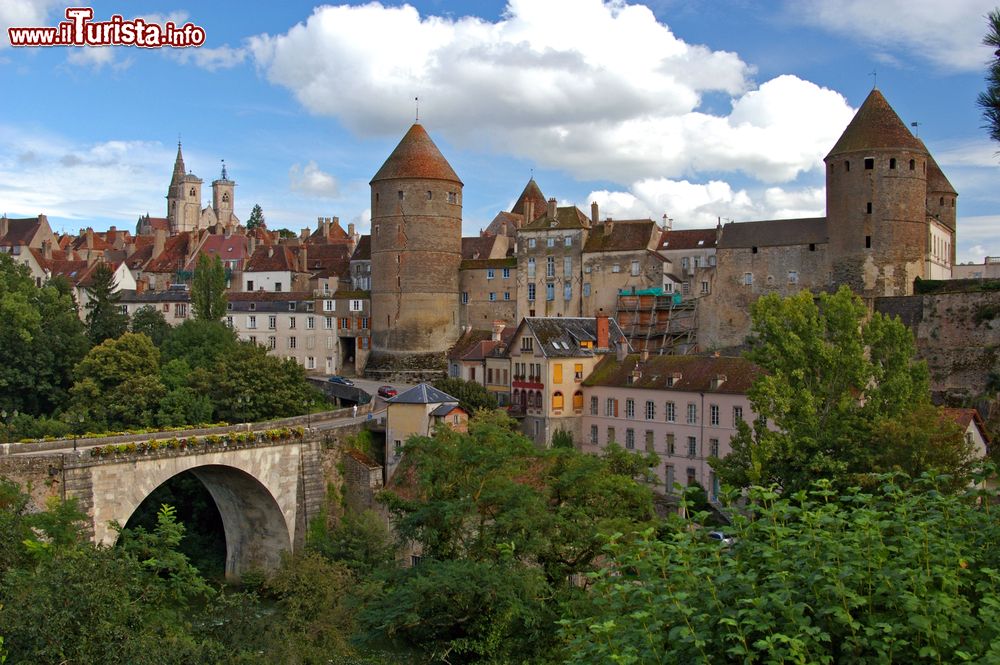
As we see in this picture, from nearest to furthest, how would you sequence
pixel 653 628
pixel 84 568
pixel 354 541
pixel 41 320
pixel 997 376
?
pixel 653 628
pixel 84 568
pixel 354 541
pixel 997 376
pixel 41 320

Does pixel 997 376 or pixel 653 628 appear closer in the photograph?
pixel 653 628

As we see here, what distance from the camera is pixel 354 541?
29.8m

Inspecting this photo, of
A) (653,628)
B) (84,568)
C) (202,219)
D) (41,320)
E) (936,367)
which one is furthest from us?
(202,219)

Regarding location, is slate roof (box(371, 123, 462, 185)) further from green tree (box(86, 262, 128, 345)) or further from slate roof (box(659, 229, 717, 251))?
green tree (box(86, 262, 128, 345))

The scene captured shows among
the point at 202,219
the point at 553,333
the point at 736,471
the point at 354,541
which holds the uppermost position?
the point at 202,219

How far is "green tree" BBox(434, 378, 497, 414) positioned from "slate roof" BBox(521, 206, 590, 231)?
14895 mm

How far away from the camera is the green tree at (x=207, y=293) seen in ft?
184

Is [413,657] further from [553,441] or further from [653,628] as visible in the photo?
[553,441]

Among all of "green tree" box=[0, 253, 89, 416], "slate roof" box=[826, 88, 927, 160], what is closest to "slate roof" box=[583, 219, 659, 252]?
"slate roof" box=[826, 88, 927, 160]

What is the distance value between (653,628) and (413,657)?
453 inches

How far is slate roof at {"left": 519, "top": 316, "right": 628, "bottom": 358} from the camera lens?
42.8 metres

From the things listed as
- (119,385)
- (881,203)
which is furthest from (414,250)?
(881,203)

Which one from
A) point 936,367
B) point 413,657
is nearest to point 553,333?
point 936,367

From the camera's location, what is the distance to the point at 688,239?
2156 inches
